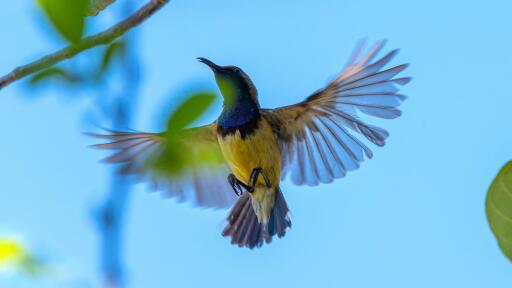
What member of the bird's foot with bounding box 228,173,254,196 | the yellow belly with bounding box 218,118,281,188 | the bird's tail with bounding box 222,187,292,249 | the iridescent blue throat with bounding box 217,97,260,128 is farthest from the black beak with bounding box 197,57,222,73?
the bird's tail with bounding box 222,187,292,249

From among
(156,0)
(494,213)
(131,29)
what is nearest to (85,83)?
(131,29)

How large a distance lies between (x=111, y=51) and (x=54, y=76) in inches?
4.4

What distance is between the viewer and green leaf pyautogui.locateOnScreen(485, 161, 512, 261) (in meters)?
2.08

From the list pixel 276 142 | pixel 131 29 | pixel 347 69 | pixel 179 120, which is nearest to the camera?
pixel 179 120

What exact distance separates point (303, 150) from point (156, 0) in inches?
172

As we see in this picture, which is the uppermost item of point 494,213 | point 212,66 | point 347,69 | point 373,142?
point 212,66

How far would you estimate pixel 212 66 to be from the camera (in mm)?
6148

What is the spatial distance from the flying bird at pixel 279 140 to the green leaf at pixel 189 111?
429 centimetres

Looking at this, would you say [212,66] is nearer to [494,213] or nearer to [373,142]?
[373,142]

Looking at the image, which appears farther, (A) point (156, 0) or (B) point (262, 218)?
(B) point (262, 218)

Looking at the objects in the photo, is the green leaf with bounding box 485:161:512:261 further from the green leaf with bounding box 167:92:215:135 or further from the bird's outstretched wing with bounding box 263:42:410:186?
the bird's outstretched wing with bounding box 263:42:410:186

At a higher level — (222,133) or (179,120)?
(222,133)

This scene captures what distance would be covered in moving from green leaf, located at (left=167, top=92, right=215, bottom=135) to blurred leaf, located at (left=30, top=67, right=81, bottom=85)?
0.70ft

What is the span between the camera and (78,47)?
125 centimetres
